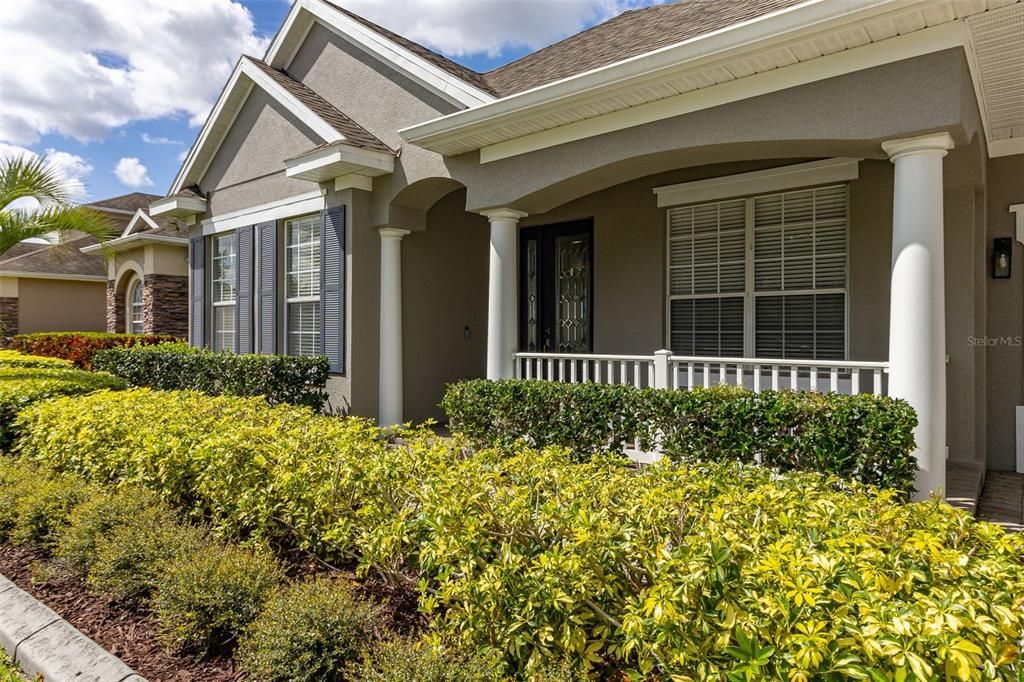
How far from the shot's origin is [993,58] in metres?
5.00

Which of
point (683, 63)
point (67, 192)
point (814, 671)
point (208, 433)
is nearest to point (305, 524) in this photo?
point (208, 433)

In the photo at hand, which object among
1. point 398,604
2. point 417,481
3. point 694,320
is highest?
point 694,320

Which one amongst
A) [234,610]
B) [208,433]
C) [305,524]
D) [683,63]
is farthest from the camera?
[683,63]

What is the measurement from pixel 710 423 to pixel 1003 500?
2.84m

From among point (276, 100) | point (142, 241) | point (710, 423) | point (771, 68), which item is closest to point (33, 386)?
point (276, 100)

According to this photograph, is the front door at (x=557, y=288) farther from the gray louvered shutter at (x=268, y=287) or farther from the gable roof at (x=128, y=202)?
the gable roof at (x=128, y=202)

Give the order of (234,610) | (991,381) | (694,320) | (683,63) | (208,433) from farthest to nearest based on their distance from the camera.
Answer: (694,320), (991,381), (683,63), (208,433), (234,610)

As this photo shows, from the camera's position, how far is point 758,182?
7590mm

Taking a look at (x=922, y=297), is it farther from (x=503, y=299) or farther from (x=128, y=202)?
(x=128, y=202)

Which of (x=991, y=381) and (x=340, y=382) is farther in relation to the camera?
(x=340, y=382)

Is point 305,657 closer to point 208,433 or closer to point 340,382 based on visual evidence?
point 208,433

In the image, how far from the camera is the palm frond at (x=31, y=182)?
937cm

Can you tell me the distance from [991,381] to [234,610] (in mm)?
7688

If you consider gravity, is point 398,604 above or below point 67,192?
below
